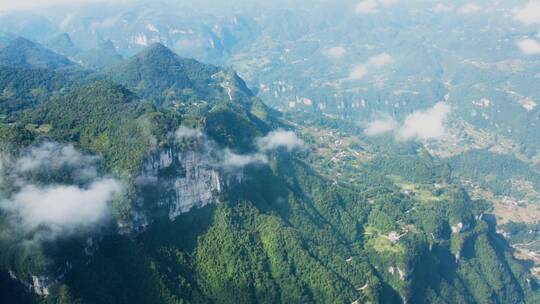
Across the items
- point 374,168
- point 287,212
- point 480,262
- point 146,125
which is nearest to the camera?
point 146,125

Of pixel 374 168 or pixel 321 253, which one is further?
pixel 374 168

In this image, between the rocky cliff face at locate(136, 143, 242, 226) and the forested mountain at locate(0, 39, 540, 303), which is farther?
the rocky cliff face at locate(136, 143, 242, 226)

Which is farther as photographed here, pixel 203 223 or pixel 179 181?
pixel 203 223

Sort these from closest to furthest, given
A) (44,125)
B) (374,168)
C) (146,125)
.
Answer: (146,125), (44,125), (374,168)

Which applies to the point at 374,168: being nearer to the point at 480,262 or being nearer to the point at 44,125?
the point at 480,262

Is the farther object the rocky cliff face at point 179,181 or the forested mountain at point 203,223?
the rocky cliff face at point 179,181

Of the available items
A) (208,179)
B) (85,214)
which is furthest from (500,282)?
(85,214)

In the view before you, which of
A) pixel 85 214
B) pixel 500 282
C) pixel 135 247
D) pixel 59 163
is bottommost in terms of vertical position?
pixel 500 282

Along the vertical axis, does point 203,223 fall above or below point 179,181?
below
